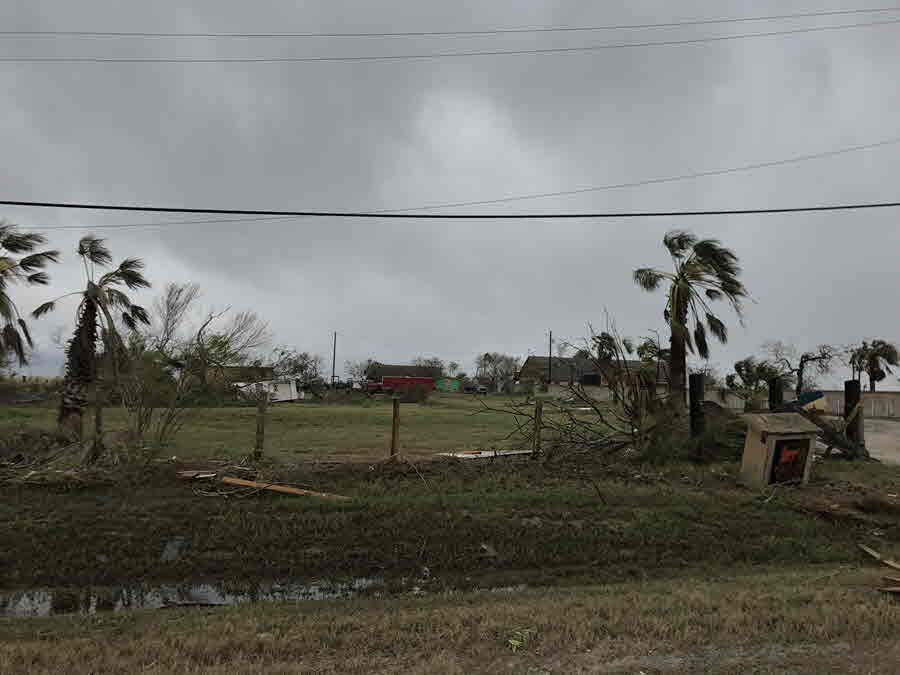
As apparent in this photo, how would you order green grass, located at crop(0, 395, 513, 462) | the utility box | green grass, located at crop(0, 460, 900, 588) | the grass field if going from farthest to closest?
green grass, located at crop(0, 395, 513, 462)
the utility box
green grass, located at crop(0, 460, 900, 588)
the grass field

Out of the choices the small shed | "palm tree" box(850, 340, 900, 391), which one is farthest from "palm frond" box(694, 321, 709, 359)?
the small shed

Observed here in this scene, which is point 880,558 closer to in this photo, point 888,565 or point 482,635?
point 888,565

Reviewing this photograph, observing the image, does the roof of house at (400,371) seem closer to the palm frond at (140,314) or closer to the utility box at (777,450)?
the palm frond at (140,314)

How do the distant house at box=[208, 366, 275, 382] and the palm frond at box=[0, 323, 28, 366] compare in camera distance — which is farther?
the palm frond at box=[0, 323, 28, 366]

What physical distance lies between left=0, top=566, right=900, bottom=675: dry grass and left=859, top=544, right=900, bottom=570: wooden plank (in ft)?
4.16

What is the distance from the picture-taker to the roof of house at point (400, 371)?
7888 cm

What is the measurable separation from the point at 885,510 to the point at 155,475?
1208cm

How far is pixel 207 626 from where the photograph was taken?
4.89m

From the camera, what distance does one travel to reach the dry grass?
404cm

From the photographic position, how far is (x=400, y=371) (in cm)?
7981

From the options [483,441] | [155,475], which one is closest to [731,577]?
[155,475]

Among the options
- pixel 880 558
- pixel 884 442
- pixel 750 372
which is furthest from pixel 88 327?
pixel 750 372

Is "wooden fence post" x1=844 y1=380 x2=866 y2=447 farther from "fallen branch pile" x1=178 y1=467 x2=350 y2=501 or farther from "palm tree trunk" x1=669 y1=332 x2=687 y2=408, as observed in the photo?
"fallen branch pile" x1=178 y1=467 x2=350 y2=501

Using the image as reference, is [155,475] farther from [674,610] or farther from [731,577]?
[731,577]
